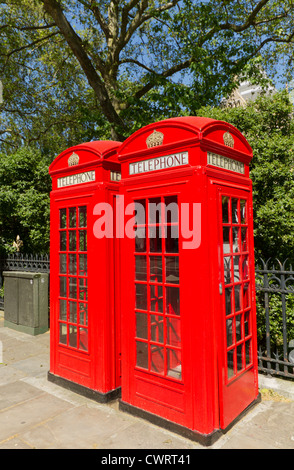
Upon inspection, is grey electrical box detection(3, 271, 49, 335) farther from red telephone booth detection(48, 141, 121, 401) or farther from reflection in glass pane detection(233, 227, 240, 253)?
reflection in glass pane detection(233, 227, 240, 253)

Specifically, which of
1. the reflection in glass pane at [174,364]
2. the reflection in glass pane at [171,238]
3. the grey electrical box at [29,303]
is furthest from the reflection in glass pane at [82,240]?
the grey electrical box at [29,303]

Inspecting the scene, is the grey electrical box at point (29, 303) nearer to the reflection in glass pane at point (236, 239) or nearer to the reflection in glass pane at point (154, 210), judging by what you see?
the reflection in glass pane at point (154, 210)

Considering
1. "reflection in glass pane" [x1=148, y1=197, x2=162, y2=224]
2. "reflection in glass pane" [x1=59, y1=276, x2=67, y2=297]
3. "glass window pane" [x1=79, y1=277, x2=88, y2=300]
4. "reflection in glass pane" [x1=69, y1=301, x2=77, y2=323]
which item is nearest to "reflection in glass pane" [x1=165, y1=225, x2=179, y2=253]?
"reflection in glass pane" [x1=148, y1=197, x2=162, y2=224]

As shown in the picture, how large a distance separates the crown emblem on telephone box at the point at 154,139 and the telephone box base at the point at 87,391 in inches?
114

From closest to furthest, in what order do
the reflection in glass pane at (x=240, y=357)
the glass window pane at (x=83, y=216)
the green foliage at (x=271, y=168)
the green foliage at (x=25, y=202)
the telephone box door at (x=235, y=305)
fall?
the telephone box door at (x=235, y=305)
the reflection in glass pane at (x=240, y=357)
the glass window pane at (x=83, y=216)
the green foliage at (x=271, y=168)
the green foliage at (x=25, y=202)

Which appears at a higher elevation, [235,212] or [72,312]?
[235,212]

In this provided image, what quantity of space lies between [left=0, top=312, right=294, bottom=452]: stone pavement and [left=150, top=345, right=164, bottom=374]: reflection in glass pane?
0.55 meters

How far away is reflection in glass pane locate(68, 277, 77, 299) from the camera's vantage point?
14.2ft

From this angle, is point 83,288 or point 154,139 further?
point 83,288

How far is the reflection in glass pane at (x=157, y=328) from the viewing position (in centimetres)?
337

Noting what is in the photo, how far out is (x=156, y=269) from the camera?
3348 millimetres

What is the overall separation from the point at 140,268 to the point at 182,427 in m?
1.57

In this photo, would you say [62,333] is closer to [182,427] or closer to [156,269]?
[156,269]

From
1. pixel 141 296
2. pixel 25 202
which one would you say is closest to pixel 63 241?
pixel 141 296
